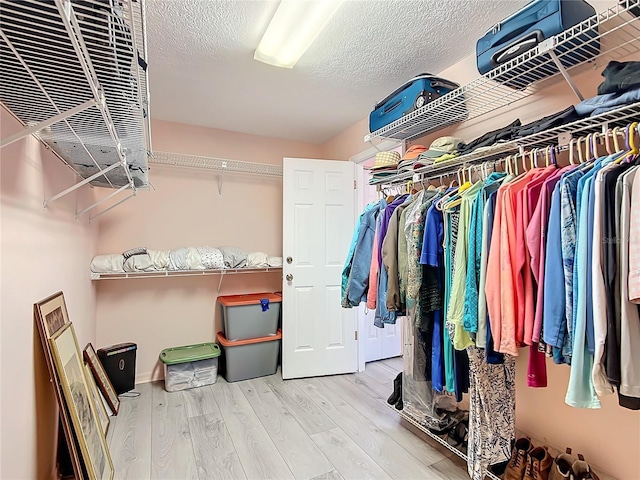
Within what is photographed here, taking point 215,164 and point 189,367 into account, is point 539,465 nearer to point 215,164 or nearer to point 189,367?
point 189,367

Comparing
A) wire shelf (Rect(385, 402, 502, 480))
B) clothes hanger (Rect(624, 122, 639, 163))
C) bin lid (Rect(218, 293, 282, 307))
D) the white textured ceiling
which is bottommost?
wire shelf (Rect(385, 402, 502, 480))

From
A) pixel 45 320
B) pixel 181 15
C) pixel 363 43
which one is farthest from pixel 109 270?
pixel 363 43

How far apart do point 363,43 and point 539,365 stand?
1.84 meters

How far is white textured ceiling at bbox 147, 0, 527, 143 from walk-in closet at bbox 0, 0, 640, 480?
0.02 m

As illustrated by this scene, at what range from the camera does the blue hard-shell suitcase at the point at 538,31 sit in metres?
1.28

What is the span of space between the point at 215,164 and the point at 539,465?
3127mm

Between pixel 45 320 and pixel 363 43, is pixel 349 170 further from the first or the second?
pixel 45 320

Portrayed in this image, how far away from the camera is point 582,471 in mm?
1431

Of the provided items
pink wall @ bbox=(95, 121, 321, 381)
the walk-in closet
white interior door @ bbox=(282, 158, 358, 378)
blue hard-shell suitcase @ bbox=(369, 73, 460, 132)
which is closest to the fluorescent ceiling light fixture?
the walk-in closet

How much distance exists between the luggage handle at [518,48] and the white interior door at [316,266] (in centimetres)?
181

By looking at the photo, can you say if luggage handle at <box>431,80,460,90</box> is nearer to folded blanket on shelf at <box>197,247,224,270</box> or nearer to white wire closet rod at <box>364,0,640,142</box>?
white wire closet rod at <box>364,0,640,142</box>

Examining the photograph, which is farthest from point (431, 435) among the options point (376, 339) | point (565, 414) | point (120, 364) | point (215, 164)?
point (215, 164)

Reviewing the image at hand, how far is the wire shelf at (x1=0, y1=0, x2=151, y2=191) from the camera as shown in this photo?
2.42 ft

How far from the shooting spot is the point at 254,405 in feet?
8.23
